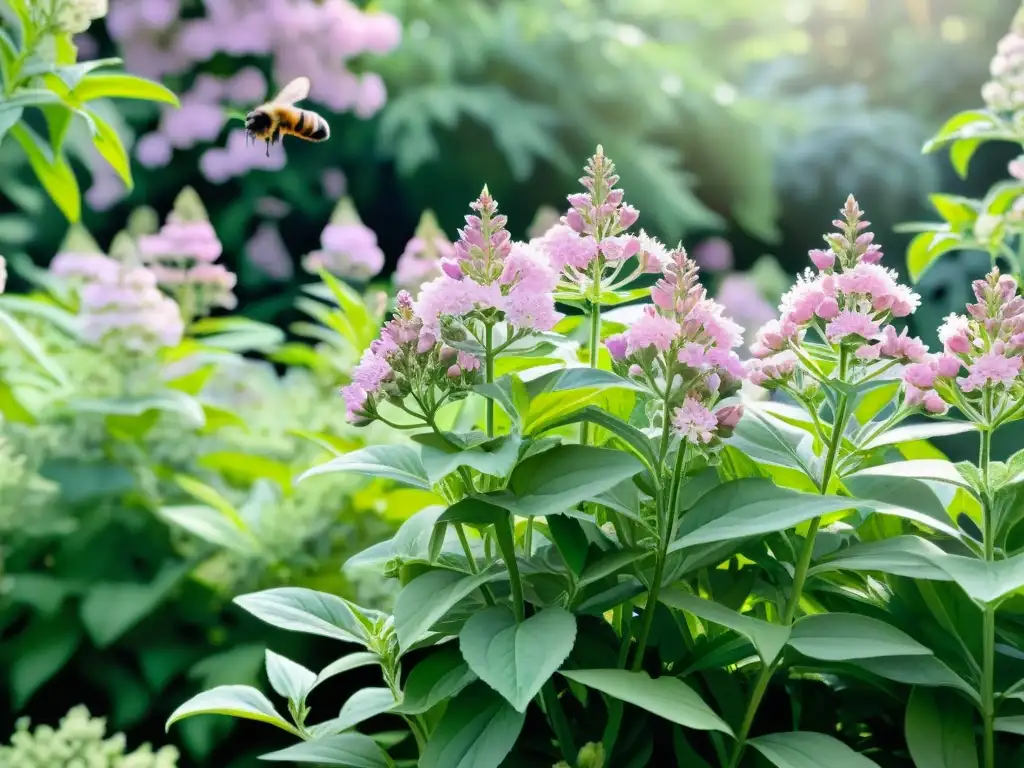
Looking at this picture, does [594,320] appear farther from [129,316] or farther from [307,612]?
[129,316]

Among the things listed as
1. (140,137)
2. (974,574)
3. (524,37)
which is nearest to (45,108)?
(974,574)

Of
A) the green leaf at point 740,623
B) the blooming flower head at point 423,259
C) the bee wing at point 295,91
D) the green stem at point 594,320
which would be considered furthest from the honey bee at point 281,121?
the green leaf at point 740,623

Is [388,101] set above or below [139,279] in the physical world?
above

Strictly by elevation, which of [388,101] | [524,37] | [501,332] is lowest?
[501,332]

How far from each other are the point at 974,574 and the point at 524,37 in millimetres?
4270

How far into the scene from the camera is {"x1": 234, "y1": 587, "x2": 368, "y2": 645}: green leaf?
958mm

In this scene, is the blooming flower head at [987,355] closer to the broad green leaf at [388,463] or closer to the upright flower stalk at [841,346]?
the upright flower stalk at [841,346]

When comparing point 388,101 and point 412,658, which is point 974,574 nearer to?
point 412,658

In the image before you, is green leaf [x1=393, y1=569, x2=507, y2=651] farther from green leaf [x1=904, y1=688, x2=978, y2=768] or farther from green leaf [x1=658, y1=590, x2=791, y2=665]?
green leaf [x1=904, y1=688, x2=978, y2=768]

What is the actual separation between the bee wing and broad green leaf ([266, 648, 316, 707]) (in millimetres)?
701

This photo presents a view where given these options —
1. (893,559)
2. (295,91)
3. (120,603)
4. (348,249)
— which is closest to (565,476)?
(893,559)

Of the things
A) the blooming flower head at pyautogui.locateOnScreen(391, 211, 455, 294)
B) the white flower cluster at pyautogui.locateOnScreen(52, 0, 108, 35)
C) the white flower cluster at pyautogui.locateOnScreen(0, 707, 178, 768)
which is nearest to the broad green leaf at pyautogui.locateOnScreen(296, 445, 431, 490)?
the white flower cluster at pyautogui.locateOnScreen(0, 707, 178, 768)

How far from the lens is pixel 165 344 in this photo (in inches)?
79.7

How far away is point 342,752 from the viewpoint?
98 centimetres
